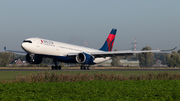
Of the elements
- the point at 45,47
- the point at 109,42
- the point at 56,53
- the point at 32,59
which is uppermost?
the point at 109,42

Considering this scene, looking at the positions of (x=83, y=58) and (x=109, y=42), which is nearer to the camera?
(x=83, y=58)

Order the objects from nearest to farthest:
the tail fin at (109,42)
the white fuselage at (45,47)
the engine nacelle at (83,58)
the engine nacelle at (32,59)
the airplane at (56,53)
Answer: the white fuselage at (45,47) < the airplane at (56,53) < the engine nacelle at (32,59) < the engine nacelle at (83,58) < the tail fin at (109,42)


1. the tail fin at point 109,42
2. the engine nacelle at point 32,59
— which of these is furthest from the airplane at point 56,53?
the tail fin at point 109,42

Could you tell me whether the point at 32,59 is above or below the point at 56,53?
below

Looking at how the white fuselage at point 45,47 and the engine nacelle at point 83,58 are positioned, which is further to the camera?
the engine nacelle at point 83,58

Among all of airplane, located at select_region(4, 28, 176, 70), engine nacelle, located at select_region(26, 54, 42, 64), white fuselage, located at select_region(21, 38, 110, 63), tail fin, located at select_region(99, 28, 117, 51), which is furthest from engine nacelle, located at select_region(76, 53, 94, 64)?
tail fin, located at select_region(99, 28, 117, 51)

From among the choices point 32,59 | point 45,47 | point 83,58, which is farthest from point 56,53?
point 83,58

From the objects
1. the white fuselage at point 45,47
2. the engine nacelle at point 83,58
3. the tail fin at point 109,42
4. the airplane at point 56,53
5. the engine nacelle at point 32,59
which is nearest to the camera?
the white fuselage at point 45,47

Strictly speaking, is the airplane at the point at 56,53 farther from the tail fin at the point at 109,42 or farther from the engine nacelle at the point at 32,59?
the tail fin at the point at 109,42

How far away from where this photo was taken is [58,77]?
Answer: 22.9 metres

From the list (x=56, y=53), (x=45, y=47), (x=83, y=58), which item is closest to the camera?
(x=45, y=47)

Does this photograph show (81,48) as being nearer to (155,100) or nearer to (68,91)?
(68,91)

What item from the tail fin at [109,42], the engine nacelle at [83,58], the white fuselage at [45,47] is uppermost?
the tail fin at [109,42]

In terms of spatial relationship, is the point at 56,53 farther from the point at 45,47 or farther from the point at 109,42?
the point at 109,42
